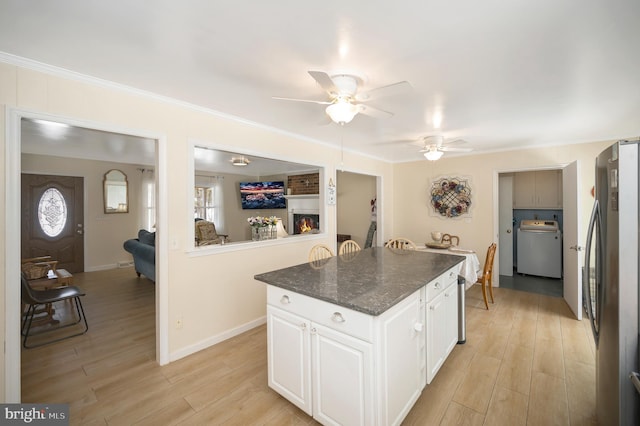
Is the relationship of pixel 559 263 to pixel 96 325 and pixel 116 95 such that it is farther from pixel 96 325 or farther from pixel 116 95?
pixel 96 325

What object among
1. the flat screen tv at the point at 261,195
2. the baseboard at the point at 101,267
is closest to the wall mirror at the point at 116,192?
the baseboard at the point at 101,267

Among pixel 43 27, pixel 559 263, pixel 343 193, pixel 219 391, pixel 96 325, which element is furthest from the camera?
pixel 343 193

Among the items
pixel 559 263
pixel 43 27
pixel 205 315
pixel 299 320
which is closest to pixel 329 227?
pixel 205 315

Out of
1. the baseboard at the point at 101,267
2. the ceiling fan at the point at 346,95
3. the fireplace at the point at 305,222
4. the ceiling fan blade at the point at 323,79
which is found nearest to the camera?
the ceiling fan blade at the point at 323,79

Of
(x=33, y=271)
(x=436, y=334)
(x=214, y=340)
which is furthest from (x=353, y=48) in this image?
(x=33, y=271)

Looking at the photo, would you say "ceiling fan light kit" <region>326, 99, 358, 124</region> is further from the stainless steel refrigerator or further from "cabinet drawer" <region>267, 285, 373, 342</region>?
the stainless steel refrigerator

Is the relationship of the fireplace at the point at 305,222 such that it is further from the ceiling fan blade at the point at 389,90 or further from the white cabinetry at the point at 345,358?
the ceiling fan blade at the point at 389,90

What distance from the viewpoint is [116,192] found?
616cm

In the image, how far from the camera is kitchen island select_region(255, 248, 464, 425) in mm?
1434

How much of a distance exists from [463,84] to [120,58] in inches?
96.0

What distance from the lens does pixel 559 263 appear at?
4992 millimetres

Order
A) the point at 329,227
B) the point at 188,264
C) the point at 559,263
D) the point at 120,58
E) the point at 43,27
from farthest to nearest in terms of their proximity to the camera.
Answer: the point at 559,263 < the point at 329,227 < the point at 188,264 < the point at 120,58 < the point at 43,27

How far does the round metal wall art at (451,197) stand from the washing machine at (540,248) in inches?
58.4

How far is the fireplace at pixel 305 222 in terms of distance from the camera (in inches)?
260
